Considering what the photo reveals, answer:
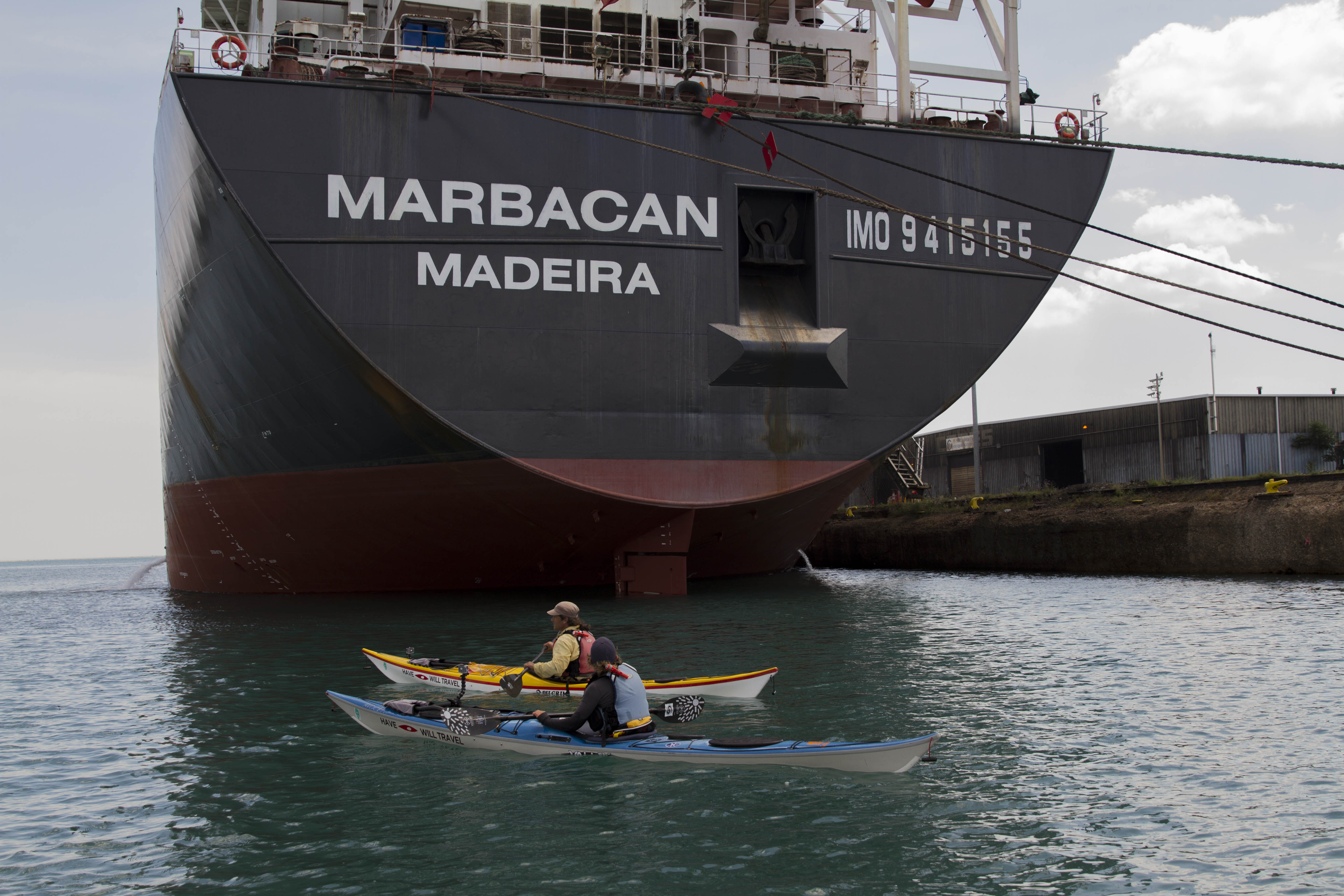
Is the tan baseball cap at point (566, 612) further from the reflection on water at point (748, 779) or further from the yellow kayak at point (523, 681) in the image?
the reflection on water at point (748, 779)

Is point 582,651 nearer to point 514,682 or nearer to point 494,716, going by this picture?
point 514,682

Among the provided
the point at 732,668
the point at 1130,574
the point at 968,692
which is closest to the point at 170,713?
the point at 732,668

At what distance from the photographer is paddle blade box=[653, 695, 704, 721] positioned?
33.2ft

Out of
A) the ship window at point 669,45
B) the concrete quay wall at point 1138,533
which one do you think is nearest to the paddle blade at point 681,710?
the ship window at point 669,45

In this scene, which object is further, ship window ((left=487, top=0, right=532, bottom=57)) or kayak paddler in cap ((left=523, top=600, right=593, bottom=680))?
ship window ((left=487, top=0, right=532, bottom=57))

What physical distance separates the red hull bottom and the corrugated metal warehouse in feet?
58.2

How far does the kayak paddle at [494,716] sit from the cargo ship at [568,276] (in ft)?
31.8

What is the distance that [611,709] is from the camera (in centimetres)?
937

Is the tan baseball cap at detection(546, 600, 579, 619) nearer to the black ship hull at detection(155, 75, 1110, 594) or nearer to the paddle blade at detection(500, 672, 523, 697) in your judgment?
the paddle blade at detection(500, 672, 523, 697)

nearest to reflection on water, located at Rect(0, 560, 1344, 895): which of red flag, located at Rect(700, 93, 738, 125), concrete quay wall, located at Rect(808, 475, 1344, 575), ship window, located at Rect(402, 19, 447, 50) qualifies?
concrete quay wall, located at Rect(808, 475, 1344, 575)

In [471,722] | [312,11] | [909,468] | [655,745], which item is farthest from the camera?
[909,468]

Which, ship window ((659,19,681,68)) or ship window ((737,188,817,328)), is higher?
ship window ((659,19,681,68))

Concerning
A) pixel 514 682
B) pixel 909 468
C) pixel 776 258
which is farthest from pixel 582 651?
pixel 909 468

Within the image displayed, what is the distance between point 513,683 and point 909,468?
3416 cm
